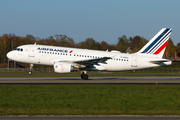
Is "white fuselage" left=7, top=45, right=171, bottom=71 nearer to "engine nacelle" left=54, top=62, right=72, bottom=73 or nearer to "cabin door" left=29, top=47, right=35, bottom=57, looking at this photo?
"cabin door" left=29, top=47, right=35, bottom=57

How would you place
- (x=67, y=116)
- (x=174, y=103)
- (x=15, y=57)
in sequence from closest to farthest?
(x=67, y=116)
(x=174, y=103)
(x=15, y=57)

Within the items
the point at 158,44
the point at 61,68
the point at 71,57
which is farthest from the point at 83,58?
the point at 158,44

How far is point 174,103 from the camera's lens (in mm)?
17531

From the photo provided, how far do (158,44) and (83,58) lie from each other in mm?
12637

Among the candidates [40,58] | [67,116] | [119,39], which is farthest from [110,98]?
[119,39]

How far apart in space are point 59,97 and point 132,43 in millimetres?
167175

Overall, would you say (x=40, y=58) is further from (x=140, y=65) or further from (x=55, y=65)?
(x=140, y=65)

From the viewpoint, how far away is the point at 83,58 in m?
38.9

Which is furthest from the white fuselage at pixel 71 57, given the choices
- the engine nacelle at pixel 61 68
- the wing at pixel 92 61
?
the engine nacelle at pixel 61 68

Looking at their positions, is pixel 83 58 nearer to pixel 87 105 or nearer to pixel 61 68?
pixel 61 68

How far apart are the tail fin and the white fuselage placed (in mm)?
1369

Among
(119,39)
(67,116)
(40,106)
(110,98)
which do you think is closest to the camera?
(67,116)

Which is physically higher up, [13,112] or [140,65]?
[140,65]

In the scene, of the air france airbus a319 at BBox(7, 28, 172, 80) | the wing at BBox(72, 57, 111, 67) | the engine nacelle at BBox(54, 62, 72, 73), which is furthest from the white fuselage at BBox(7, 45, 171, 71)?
the engine nacelle at BBox(54, 62, 72, 73)
